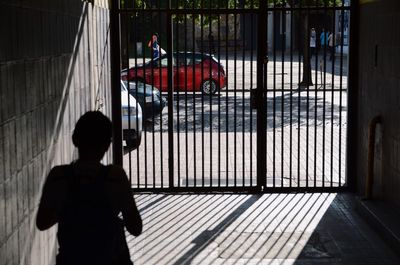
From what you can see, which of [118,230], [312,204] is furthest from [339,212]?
[118,230]

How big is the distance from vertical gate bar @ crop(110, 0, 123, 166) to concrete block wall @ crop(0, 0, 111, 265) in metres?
1.77

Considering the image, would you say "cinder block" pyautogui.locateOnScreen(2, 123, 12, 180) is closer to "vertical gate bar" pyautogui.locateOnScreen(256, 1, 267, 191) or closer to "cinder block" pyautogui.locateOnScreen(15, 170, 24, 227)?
"cinder block" pyautogui.locateOnScreen(15, 170, 24, 227)

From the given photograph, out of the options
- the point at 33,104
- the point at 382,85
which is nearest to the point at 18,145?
the point at 33,104

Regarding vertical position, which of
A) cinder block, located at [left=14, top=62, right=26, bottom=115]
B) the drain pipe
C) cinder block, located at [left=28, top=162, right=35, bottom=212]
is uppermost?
cinder block, located at [left=14, top=62, right=26, bottom=115]

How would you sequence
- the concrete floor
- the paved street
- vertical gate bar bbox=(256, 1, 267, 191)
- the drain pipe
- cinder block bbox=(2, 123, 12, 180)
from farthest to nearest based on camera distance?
the paved street
vertical gate bar bbox=(256, 1, 267, 191)
the drain pipe
the concrete floor
cinder block bbox=(2, 123, 12, 180)

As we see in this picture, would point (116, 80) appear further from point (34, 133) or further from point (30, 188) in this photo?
point (30, 188)

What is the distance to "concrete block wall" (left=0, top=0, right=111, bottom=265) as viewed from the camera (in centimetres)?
436

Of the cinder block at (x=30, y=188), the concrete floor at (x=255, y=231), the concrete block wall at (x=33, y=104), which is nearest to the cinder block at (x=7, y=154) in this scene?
the concrete block wall at (x=33, y=104)

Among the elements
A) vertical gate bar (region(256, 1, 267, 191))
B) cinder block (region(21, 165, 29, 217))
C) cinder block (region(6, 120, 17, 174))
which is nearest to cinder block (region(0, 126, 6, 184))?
cinder block (region(6, 120, 17, 174))

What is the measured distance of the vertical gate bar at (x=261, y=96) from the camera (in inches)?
357

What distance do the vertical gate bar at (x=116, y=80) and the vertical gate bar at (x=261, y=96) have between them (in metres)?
1.84

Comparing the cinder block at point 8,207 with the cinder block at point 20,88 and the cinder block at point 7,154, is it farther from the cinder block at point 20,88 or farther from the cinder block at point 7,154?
the cinder block at point 20,88

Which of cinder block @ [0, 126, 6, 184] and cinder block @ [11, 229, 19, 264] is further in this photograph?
cinder block @ [11, 229, 19, 264]

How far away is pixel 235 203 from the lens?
8.81 m
